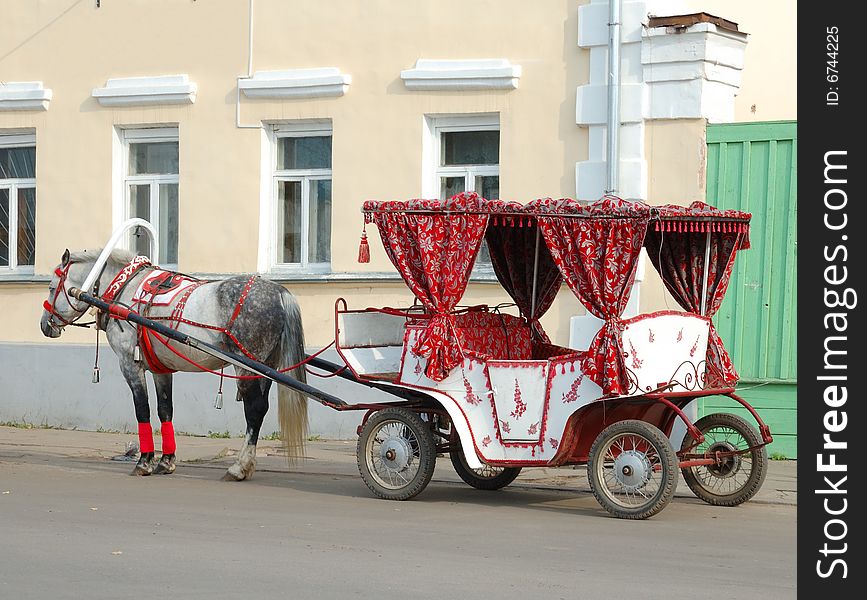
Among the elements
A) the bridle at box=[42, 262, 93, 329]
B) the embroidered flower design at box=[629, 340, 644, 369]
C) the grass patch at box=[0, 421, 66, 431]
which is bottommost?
the grass patch at box=[0, 421, 66, 431]

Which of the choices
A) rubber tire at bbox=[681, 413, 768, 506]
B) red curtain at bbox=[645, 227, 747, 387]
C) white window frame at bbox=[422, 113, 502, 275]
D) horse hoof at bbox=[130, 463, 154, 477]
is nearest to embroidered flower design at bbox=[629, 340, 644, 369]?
red curtain at bbox=[645, 227, 747, 387]

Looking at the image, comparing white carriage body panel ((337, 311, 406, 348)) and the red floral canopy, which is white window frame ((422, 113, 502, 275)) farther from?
the red floral canopy

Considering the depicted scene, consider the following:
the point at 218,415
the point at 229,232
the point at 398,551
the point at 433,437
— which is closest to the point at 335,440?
the point at 218,415

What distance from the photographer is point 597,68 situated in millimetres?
14844

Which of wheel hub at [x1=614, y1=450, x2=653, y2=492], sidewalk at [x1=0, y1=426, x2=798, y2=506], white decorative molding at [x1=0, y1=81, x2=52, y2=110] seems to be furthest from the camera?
white decorative molding at [x1=0, y1=81, x2=52, y2=110]

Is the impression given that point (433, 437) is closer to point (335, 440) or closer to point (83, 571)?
point (83, 571)

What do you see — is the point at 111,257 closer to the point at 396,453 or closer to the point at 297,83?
the point at 396,453

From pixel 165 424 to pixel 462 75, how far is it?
16.8ft

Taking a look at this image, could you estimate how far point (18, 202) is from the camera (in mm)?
18547

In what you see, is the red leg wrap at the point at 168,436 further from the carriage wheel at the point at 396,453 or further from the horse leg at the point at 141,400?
the carriage wheel at the point at 396,453

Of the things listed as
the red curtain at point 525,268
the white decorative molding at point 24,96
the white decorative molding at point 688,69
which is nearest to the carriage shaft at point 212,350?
the red curtain at point 525,268

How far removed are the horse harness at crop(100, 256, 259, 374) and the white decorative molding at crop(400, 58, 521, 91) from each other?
4092 millimetres

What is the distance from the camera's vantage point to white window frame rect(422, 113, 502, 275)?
15.7 m

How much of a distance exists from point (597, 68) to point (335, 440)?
4883 mm
